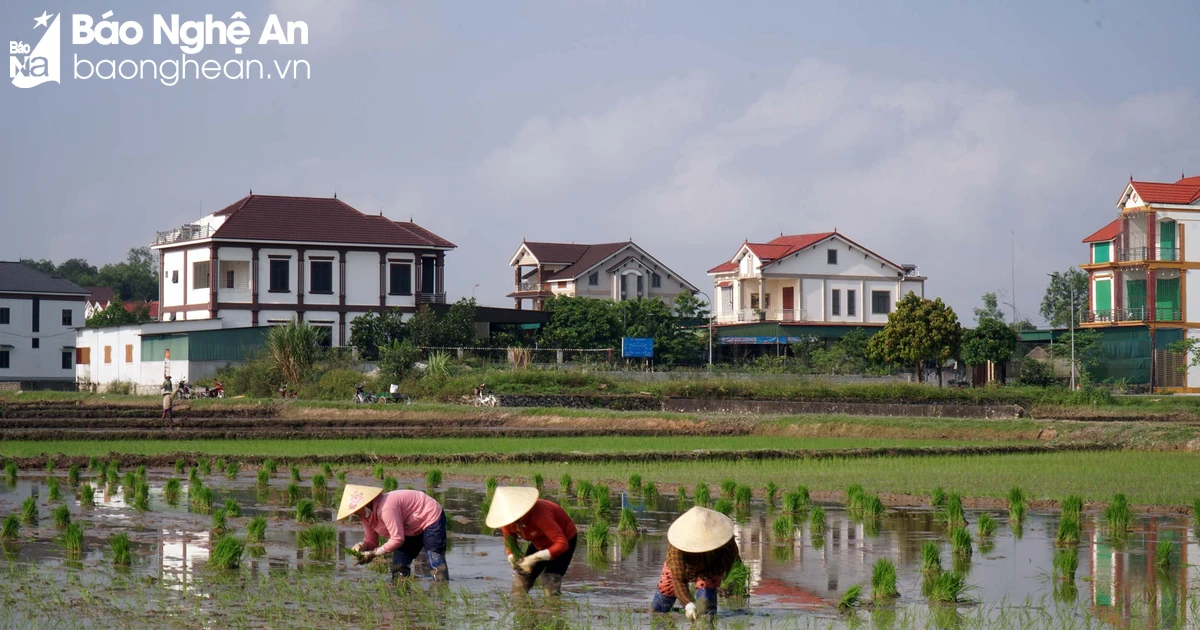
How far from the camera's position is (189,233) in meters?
59.1

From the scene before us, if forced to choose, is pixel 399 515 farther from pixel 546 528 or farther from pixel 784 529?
pixel 784 529

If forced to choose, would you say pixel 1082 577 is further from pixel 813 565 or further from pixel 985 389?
pixel 985 389

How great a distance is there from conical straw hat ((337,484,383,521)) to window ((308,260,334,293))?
4831 centimetres

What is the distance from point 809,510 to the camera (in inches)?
672

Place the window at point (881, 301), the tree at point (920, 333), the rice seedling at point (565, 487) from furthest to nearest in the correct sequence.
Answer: the window at point (881, 301)
the tree at point (920, 333)
the rice seedling at point (565, 487)

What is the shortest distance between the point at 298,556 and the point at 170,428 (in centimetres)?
2066

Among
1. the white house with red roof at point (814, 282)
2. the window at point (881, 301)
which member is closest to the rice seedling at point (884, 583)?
the white house with red roof at point (814, 282)

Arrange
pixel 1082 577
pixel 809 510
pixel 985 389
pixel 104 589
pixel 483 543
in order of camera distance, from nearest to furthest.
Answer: pixel 104 589 → pixel 1082 577 → pixel 483 543 → pixel 809 510 → pixel 985 389

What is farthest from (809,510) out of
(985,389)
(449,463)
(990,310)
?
(990,310)

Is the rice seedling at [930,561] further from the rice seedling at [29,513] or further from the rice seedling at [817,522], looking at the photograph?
the rice seedling at [29,513]

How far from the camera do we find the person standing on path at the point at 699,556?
8.89 metres

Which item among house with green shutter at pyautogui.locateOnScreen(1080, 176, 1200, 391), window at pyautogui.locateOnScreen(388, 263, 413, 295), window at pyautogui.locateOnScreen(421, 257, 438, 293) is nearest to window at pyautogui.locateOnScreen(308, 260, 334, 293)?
window at pyautogui.locateOnScreen(388, 263, 413, 295)

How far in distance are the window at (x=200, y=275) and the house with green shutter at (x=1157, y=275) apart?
3960cm

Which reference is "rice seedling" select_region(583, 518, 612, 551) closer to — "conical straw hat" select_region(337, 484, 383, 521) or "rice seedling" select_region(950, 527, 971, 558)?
"conical straw hat" select_region(337, 484, 383, 521)
